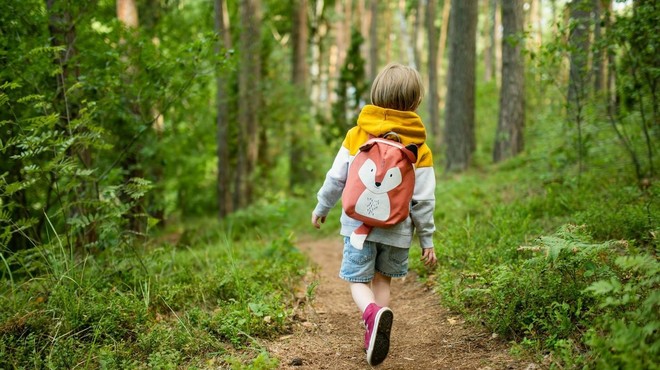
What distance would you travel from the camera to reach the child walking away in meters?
3.11

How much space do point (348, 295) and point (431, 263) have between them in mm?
1804

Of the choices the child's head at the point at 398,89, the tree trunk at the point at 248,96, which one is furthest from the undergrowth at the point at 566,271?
the tree trunk at the point at 248,96

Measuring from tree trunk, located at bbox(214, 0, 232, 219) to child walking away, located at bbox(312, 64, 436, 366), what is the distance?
6922 millimetres

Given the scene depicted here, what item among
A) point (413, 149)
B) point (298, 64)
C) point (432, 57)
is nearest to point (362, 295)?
point (413, 149)

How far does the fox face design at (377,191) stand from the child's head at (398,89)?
48cm

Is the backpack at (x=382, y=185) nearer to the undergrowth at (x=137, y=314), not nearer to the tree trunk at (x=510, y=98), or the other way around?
the undergrowth at (x=137, y=314)

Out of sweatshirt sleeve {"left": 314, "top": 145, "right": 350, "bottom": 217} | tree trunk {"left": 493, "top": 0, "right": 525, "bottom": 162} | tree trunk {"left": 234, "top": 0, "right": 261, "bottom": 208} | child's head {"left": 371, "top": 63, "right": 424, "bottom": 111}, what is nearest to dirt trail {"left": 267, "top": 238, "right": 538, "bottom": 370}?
sweatshirt sleeve {"left": 314, "top": 145, "right": 350, "bottom": 217}

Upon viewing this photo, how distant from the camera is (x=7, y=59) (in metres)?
4.45

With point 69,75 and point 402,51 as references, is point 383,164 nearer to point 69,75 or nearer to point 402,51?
point 69,75

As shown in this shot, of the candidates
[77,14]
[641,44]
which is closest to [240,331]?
[77,14]

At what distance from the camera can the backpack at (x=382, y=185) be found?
3107 mm

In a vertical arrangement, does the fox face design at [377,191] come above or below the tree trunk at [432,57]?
below

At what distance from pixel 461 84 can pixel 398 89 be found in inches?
350

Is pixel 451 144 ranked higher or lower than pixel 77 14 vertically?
lower
